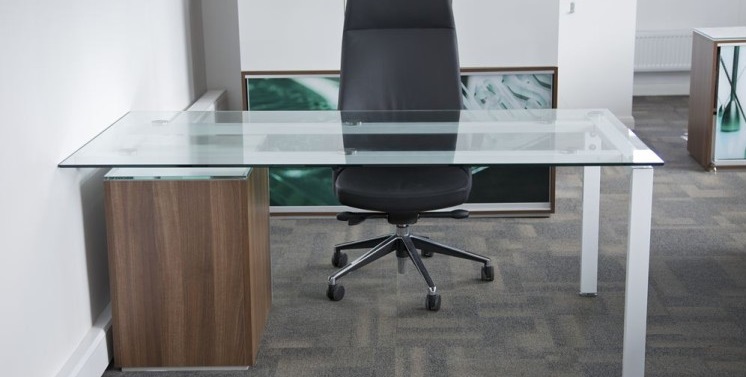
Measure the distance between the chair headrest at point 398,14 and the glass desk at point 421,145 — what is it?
36cm

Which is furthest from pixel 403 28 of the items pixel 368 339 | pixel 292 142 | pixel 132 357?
pixel 132 357

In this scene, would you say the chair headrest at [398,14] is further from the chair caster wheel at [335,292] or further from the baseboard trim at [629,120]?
the baseboard trim at [629,120]

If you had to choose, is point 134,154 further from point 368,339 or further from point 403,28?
point 403,28

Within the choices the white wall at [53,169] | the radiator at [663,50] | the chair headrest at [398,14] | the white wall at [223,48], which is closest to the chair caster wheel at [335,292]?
the white wall at [53,169]

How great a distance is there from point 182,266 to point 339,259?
112cm

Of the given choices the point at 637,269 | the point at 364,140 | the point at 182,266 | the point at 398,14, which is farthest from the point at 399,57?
the point at 637,269

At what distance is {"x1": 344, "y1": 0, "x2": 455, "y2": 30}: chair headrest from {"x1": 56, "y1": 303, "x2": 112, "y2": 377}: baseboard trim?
144cm

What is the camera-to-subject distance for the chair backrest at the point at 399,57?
13.1 ft

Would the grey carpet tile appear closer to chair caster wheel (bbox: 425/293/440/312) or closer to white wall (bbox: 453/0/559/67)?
chair caster wheel (bbox: 425/293/440/312)

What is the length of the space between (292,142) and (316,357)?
72 centimetres

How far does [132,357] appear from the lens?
338 centimetres

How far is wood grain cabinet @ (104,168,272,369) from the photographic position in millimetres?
3262

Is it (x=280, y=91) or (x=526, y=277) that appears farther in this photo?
(x=280, y=91)

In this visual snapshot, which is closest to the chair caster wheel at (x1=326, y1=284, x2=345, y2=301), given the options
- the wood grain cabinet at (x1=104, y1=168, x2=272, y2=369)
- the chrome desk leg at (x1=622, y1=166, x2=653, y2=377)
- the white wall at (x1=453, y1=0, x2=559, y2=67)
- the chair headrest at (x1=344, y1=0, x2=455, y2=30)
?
the wood grain cabinet at (x1=104, y1=168, x2=272, y2=369)
